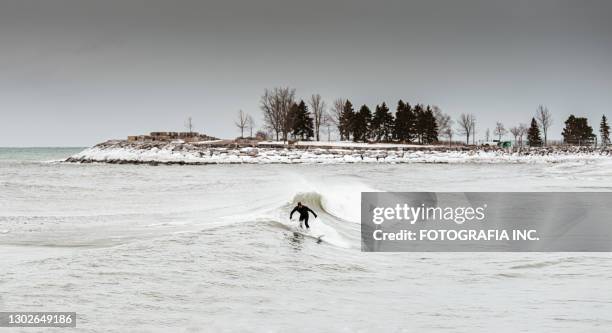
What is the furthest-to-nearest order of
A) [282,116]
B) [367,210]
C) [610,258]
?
[282,116] → [367,210] → [610,258]

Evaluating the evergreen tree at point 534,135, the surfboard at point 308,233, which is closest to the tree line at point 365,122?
the evergreen tree at point 534,135

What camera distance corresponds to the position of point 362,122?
315 ft

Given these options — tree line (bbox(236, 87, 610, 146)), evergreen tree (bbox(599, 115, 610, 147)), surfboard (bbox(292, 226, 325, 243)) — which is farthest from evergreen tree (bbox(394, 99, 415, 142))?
surfboard (bbox(292, 226, 325, 243))

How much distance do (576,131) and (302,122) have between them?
59.9m

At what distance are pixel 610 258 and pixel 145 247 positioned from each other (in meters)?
11.1

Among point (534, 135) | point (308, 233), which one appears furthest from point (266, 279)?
point (534, 135)

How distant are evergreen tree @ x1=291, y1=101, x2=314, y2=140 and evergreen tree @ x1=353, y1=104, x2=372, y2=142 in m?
9.47

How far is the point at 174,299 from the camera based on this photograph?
25.7 feet

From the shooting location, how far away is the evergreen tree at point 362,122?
95.8m

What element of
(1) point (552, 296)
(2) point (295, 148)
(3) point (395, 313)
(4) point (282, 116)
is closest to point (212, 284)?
(3) point (395, 313)

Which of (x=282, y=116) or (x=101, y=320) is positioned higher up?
(x=282, y=116)

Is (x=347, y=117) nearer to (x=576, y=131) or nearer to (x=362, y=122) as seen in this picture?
(x=362, y=122)

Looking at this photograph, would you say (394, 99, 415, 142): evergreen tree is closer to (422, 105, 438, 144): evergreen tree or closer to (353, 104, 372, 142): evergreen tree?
(422, 105, 438, 144): evergreen tree

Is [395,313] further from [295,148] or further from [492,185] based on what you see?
[295,148]
